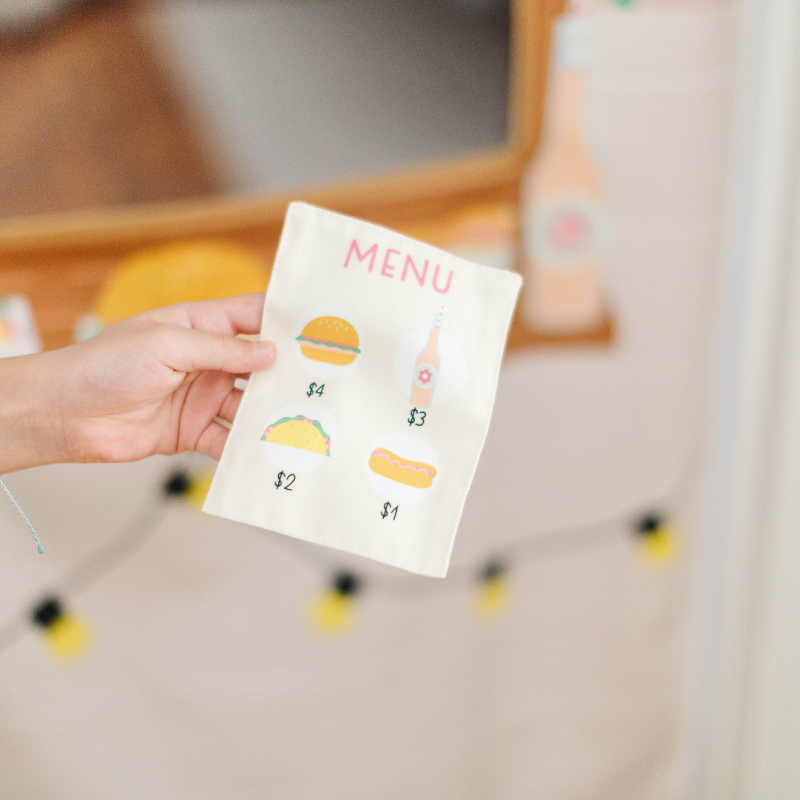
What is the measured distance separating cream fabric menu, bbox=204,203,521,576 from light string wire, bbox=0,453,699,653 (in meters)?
0.38

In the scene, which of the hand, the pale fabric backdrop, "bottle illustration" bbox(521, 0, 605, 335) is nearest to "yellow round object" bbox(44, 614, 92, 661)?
the pale fabric backdrop

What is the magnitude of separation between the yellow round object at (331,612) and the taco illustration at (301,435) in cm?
46

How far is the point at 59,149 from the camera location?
69cm

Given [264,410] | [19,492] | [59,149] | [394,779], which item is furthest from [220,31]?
[394,779]

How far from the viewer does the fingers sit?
636 millimetres

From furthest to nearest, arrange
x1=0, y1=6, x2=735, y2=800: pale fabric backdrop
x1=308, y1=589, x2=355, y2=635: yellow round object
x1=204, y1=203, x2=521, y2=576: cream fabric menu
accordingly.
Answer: x1=308, y1=589, x2=355, y2=635: yellow round object, x1=0, y1=6, x2=735, y2=800: pale fabric backdrop, x1=204, y1=203, x2=521, y2=576: cream fabric menu

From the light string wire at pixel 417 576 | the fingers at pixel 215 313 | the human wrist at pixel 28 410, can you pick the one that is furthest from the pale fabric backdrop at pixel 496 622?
the fingers at pixel 215 313

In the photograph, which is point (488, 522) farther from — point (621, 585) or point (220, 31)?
point (220, 31)

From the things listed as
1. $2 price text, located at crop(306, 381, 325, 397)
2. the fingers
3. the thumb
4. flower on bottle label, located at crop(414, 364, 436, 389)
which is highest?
the fingers

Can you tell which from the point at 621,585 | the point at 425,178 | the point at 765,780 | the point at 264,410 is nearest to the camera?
the point at 264,410

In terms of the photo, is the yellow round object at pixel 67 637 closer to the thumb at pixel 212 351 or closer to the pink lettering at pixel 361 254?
the thumb at pixel 212 351

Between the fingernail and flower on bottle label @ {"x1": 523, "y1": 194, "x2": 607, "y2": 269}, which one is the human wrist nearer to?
the fingernail

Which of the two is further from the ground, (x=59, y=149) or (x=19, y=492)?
(x=59, y=149)

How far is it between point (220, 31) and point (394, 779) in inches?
40.6
